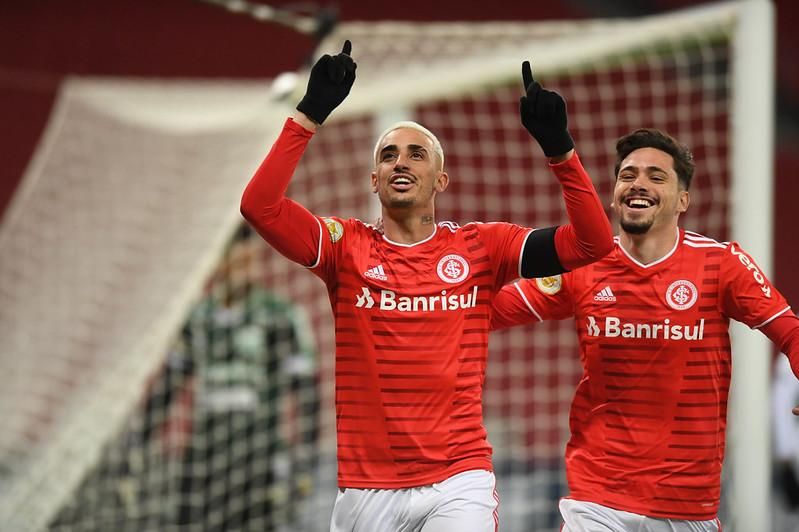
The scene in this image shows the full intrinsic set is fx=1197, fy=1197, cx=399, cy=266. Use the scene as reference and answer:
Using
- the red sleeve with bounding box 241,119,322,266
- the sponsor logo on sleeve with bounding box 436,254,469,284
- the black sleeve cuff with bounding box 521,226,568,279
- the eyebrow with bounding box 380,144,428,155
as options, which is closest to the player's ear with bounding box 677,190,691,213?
the black sleeve cuff with bounding box 521,226,568,279

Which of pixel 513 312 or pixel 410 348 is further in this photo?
pixel 513 312

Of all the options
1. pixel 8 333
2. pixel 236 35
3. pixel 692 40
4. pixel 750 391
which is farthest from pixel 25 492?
pixel 236 35

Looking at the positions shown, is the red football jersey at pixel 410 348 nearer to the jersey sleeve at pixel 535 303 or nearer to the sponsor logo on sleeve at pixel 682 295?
the jersey sleeve at pixel 535 303

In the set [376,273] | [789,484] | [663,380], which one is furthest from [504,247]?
[789,484]

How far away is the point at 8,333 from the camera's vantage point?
22.4 ft

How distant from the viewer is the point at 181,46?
10984 millimetres

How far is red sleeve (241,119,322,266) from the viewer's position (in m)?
3.29

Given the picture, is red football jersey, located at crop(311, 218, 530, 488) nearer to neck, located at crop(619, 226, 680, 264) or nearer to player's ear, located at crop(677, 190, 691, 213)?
neck, located at crop(619, 226, 680, 264)

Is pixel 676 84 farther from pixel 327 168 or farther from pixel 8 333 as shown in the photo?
pixel 8 333

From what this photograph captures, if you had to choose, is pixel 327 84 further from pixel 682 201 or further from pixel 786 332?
pixel 786 332

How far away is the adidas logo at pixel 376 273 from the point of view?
3523 mm

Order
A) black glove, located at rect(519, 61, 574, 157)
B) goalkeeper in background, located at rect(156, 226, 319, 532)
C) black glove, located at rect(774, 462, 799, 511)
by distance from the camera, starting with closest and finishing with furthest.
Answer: black glove, located at rect(519, 61, 574, 157), goalkeeper in background, located at rect(156, 226, 319, 532), black glove, located at rect(774, 462, 799, 511)

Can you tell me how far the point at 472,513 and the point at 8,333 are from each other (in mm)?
4253

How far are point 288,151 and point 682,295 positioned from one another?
1.31 metres
